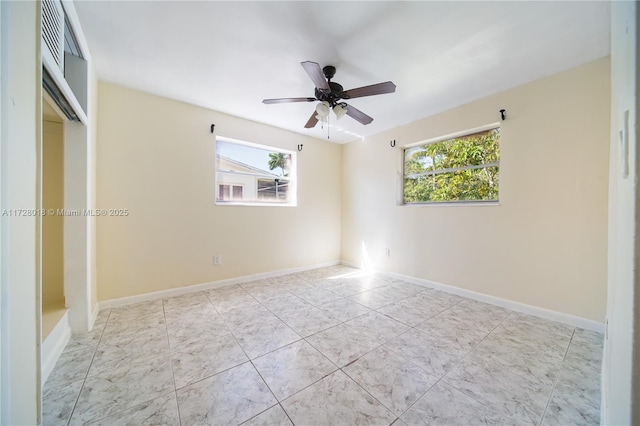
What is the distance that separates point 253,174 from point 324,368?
2926 mm

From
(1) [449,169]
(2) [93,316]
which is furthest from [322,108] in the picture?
(2) [93,316]

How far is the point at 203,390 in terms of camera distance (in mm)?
1371

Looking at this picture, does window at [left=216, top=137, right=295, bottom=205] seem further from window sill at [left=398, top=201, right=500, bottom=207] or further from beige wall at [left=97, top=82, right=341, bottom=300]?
window sill at [left=398, top=201, right=500, bottom=207]

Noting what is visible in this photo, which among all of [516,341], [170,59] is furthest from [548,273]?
[170,59]

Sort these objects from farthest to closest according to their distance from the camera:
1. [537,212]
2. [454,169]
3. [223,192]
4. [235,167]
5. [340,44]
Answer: [235,167]
[223,192]
[454,169]
[537,212]
[340,44]

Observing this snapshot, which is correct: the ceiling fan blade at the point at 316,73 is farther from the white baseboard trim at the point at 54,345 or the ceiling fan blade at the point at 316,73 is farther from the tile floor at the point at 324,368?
the white baseboard trim at the point at 54,345

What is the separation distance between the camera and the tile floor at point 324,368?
1227 mm

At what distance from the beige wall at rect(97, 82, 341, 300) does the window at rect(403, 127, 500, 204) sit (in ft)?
6.97

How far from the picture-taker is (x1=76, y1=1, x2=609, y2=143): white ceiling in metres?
1.60

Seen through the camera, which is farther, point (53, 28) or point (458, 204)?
point (458, 204)

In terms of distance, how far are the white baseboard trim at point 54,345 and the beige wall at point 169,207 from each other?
694 mm

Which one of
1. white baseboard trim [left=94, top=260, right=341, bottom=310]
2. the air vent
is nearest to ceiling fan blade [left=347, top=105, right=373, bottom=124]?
the air vent

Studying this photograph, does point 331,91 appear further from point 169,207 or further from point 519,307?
point 519,307

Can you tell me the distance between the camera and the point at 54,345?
1630mm
